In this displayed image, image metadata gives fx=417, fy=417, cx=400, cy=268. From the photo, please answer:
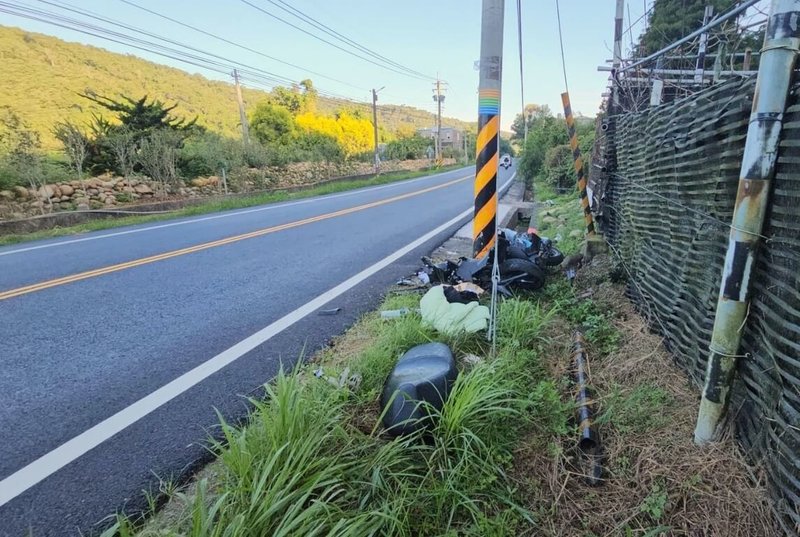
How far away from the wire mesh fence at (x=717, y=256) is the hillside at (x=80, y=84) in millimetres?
19035

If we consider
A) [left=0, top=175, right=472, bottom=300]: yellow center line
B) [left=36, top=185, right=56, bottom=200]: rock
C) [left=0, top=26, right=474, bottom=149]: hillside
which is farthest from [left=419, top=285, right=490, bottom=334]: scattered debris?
[left=0, top=26, right=474, bottom=149]: hillside

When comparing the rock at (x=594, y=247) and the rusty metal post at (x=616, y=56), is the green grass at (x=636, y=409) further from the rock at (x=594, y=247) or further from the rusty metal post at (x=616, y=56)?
the rusty metal post at (x=616, y=56)

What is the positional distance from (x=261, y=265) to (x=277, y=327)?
206cm

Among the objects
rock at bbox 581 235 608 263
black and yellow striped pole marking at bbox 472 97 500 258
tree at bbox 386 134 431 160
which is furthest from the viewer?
tree at bbox 386 134 431 160

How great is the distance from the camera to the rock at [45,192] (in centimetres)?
1030

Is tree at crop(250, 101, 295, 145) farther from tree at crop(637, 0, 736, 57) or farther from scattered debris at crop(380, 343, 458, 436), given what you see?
scattered debris at crop(380, 343, 458, 436)

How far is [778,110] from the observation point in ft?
4.72

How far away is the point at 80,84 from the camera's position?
35.1 meters

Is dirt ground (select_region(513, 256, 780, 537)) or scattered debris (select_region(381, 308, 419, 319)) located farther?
scattered debris (select_region(381, 308, 419, 319))

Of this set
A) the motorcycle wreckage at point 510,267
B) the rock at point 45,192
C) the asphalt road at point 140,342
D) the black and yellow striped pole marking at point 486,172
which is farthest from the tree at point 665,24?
the rock at point 45,192

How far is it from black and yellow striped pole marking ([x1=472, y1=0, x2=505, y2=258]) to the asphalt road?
119cm

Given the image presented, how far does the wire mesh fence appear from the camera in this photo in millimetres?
1356

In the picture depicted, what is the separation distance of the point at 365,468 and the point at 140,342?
233 centimetres

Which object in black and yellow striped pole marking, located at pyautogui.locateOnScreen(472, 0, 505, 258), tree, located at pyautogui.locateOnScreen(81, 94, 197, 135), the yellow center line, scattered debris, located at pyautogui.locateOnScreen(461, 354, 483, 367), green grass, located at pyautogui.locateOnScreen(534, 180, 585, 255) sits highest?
tree, located at pyautogui.locateOnScreen(81, 94, 197, 135)
